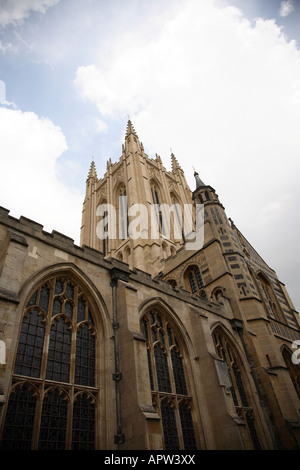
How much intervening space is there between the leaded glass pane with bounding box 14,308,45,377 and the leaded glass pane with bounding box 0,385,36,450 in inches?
18.1

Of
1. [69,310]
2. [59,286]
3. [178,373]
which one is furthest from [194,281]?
[59,286]

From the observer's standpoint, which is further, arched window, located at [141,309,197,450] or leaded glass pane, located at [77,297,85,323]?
arched window, located at [141,309,197,450]

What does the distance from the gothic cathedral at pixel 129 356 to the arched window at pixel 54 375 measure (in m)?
0.03

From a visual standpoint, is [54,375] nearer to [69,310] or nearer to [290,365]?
[69,310]

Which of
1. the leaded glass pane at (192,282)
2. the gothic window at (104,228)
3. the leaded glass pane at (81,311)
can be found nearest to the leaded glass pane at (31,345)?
the leaded glass pane at (81,311)

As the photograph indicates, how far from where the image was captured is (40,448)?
23.4ft

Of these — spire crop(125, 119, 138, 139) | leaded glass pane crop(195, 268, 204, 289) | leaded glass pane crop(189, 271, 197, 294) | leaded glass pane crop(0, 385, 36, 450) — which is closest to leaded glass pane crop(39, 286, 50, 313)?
leaded glass pane crop(0, 385, 36, 450)

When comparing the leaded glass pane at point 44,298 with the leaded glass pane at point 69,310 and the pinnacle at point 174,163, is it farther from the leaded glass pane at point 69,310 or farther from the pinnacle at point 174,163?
the pinnacle at point 174,163

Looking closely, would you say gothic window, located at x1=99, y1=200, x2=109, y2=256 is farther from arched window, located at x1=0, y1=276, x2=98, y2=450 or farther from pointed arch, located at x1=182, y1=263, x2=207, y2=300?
arched window, located at x1=0, y1=276, x2=98, y2=450

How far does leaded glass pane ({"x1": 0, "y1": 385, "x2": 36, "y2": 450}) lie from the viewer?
682 centimetres
